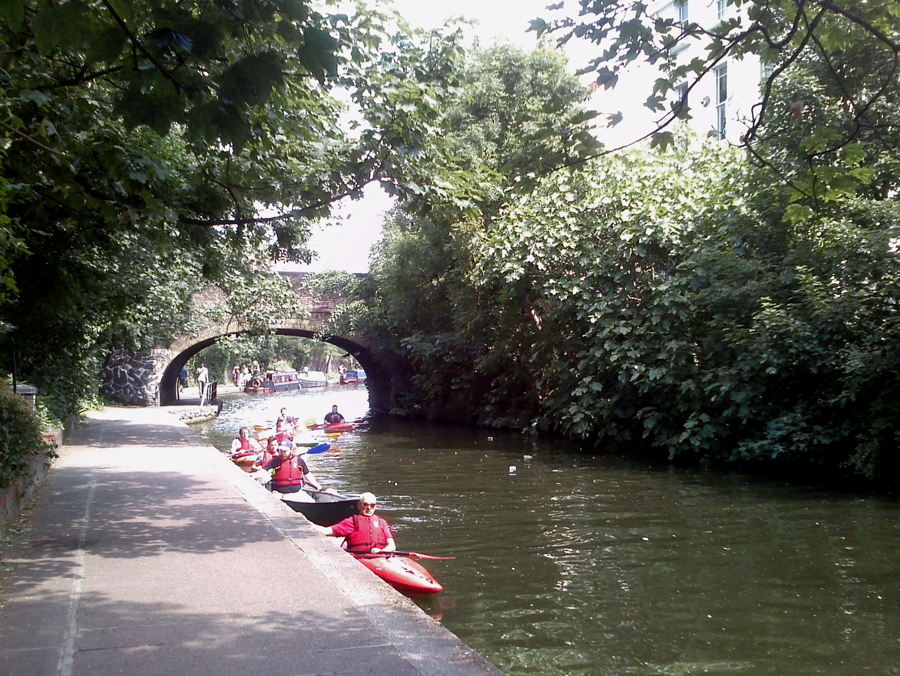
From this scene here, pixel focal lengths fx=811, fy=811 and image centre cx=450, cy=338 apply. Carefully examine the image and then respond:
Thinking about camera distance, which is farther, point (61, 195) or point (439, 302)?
point (439, 302)

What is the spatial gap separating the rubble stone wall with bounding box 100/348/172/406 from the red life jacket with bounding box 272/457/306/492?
814 inches

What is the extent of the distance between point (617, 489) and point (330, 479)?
5.66 metres

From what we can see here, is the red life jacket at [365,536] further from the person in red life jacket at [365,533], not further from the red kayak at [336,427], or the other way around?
the red kayak at [336,427]

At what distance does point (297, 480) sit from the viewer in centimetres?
1244

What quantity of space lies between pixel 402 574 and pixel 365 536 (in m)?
0.84

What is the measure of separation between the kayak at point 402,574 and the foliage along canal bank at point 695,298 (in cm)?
352

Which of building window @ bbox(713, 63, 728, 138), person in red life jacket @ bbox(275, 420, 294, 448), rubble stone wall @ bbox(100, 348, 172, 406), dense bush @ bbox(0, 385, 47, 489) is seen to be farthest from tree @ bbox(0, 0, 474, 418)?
building window @ bbox(713, 63, 728, 138)

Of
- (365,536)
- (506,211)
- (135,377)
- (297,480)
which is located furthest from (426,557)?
(135,377)

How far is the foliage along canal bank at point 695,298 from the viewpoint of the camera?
41.2ft

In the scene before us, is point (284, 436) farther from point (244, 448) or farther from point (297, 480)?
point (297, 480)

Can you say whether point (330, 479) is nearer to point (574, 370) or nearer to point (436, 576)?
point (574, 370)

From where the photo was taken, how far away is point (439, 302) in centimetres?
2611

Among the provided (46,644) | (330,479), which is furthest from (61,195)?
(330,479)

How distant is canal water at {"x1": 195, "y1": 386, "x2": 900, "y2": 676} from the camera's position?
20.9ft
